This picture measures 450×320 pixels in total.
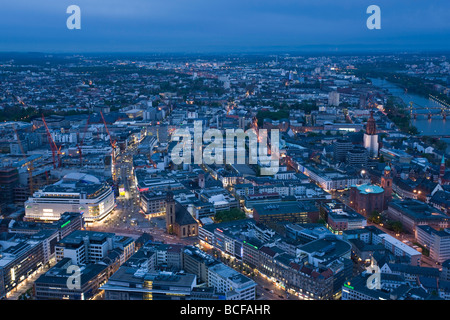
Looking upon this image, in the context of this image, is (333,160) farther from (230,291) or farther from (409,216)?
(230,291)

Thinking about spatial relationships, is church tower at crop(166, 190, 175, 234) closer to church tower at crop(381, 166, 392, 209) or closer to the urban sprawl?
the urban sprawl

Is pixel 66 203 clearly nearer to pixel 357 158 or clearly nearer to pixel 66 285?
pixel 66 285

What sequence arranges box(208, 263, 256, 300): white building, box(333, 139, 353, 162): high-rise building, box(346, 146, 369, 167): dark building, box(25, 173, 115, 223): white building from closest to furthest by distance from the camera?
box(208, 263, 256, 300): white building → box(25, 173, 115, 223): white building → box(346, 146, 369, 167): dark building → box(333, 139, 353, 162): high-rise building

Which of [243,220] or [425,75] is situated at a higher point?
[425,75]

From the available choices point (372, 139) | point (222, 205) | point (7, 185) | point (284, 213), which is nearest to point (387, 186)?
point (284, 213)

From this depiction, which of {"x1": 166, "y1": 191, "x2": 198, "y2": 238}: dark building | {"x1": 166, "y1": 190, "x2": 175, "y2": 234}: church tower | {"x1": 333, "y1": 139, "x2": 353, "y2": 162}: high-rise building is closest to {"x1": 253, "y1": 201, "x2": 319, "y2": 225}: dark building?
{"x1": 166, "y1": 191, "x2": 198, "y2": 238}: dark building

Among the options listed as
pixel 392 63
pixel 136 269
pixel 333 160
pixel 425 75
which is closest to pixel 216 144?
pixel 333 160

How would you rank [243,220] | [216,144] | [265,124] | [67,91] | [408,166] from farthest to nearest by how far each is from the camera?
[67,91] < [265,124] < [216,144] < [408,166] < [243,220]

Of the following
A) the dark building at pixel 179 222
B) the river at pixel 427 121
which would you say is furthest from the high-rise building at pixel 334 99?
the dark building at pixel 179 222
